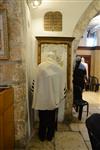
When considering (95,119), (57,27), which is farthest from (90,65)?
(95,119)

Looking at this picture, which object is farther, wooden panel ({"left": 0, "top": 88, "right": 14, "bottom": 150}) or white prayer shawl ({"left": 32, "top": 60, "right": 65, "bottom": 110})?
white prayer shawl ({"left": 32, "top": 60, "right": 65, "bottom": 110})

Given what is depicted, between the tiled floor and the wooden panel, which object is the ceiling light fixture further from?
the tiled floor

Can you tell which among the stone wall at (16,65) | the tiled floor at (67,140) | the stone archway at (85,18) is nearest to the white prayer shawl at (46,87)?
the stone wall at (16,65)

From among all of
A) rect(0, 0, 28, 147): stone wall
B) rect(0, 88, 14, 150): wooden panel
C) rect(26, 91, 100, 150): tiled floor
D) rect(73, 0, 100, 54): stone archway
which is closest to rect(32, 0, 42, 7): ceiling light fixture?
rect(73, 0, 100, 54): stone archway

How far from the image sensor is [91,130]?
176 cm

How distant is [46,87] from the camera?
3.58m

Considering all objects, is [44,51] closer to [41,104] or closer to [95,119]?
[41,104]

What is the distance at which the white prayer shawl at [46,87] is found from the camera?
3.55 m

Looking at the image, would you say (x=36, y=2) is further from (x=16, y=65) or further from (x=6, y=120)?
(x=6, y=120)

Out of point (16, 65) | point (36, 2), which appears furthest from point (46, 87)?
point (36, 2)

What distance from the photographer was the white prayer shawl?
355 cm

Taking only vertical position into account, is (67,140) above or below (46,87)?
below

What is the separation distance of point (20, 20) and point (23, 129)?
154cm

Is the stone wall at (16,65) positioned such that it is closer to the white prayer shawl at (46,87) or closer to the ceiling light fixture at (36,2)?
the white prayer shawl at (46,87)
